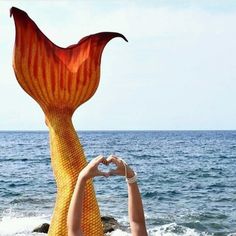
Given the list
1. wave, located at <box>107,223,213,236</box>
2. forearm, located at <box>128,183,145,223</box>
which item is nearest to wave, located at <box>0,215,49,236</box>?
wave, located at <box>107,223,213,236</box>

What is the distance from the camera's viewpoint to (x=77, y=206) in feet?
12.0

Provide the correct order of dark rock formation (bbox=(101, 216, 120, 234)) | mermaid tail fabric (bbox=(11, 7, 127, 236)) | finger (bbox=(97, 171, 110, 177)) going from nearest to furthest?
finger (bbox=(97, 171, 110, 177)) → mermaid tail fabric (bbox=(11, 7, 127, 236)) → dark rock formation (bbox=(101, 216, 120, 234))

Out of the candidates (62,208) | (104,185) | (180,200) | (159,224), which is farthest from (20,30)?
(104,185)

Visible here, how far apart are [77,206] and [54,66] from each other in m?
2.05

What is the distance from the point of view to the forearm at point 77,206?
144 inches

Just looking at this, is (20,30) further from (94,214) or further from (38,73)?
(94,214)

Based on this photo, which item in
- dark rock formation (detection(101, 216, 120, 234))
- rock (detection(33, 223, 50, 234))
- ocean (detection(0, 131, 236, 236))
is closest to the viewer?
rock (detection(33, 223, 50, 234))

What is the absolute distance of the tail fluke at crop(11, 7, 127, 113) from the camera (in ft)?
17.5

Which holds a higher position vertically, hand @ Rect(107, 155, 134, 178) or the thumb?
hand @ Rect(107, 155, 134, 178)

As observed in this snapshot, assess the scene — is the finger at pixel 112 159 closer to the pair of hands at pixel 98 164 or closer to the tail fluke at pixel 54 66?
the pair of hands at pixel 98 164

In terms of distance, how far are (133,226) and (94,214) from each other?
5.06 ft

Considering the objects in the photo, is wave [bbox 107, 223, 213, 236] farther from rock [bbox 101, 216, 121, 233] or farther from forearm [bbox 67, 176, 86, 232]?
forearm [bbox 67, 176, 86, 232]

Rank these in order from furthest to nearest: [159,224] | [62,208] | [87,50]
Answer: [159,224] < [87,50] < [62,208]

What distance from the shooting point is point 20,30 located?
5270mm
